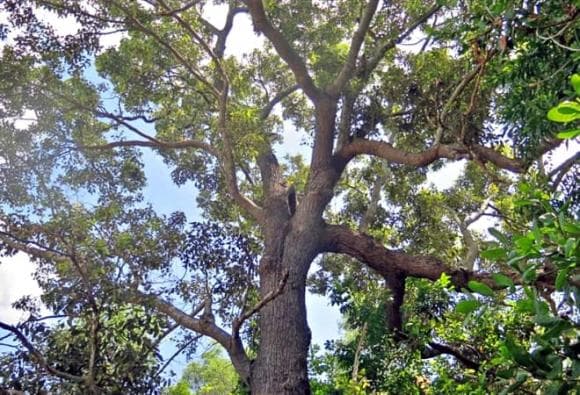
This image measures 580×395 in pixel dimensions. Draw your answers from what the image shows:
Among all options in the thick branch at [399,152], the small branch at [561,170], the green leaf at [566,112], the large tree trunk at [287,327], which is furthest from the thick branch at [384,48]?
the green leaf at [566,112]

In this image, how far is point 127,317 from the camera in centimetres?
408

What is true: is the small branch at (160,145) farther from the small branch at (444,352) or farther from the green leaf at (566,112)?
the green leaf at (566,112)

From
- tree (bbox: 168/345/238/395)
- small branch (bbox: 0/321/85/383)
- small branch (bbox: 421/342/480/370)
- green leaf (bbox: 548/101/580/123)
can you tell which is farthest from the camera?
tree (bbox: 168/345/238/395)

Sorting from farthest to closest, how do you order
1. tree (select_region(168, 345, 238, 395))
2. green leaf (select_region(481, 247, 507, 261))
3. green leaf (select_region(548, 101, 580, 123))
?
tree (select_region(168, 345, 238, 395))
green leaf (select_region(481, 247, 507, 261))
green leaf (select_region(548, 101, 580, 123))

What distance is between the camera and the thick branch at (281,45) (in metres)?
5.51

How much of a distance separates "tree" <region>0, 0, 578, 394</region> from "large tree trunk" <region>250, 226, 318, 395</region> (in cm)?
2

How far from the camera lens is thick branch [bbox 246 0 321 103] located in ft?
18.1

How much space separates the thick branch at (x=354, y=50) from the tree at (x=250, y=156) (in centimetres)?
2

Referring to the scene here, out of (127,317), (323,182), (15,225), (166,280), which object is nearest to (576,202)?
(323,182)

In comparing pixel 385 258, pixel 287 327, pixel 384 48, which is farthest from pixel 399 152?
pixel 287 327

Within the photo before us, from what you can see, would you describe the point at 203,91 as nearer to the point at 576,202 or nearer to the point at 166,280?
the point at 166,280

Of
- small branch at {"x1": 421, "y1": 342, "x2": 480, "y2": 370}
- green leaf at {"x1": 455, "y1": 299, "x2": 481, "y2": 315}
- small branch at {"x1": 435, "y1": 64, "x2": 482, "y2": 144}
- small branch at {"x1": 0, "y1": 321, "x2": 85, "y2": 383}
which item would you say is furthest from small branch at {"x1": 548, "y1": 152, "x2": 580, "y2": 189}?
small branch at {"x1": 0, "y1": 321, "x2": 85, "y2": 383}

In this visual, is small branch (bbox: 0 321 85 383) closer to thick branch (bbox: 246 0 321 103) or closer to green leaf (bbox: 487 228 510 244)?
green leaf (bbox: 487 228 510 244)

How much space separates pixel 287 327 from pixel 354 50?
10.5 ft
